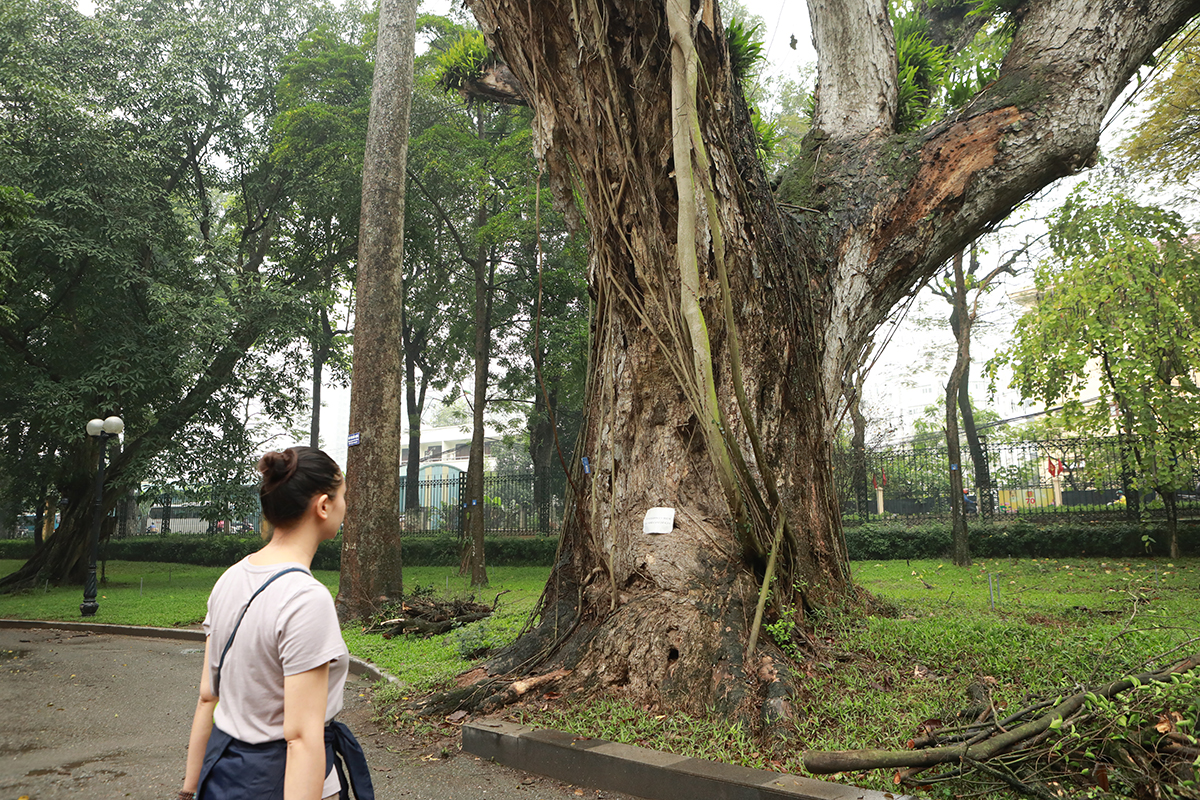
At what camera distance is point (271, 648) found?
5.39 feet

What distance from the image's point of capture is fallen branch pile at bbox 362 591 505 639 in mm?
8016

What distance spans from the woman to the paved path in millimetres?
2028

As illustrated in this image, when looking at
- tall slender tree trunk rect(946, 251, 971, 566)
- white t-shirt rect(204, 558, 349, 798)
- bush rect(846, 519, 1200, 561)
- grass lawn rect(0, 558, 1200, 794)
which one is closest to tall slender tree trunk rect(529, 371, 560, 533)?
bush rect(846, 519, 1200, 561)

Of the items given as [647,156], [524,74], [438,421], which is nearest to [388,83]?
[524,74]

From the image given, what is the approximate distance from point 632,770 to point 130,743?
10.9ft

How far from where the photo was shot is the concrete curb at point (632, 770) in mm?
2941

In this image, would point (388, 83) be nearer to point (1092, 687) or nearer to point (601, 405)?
point (601, 405)

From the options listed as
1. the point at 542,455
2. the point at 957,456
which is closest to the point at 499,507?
the point at 542,455

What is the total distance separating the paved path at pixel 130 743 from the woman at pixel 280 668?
2028 millimetres

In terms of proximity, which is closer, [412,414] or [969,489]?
[969,489]

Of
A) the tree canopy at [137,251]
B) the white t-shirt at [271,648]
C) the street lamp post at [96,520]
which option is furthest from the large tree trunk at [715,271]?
the tree canopy at [137,251]

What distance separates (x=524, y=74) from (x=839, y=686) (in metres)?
4.29

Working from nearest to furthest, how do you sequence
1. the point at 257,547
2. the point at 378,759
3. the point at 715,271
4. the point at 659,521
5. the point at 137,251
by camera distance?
1. the point at 378,759
2. the point at 659,521
3. the point at 715,271
4. the point at 137,251
5. the point at 257,547

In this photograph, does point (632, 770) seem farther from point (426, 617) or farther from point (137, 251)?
point (137, 251)
